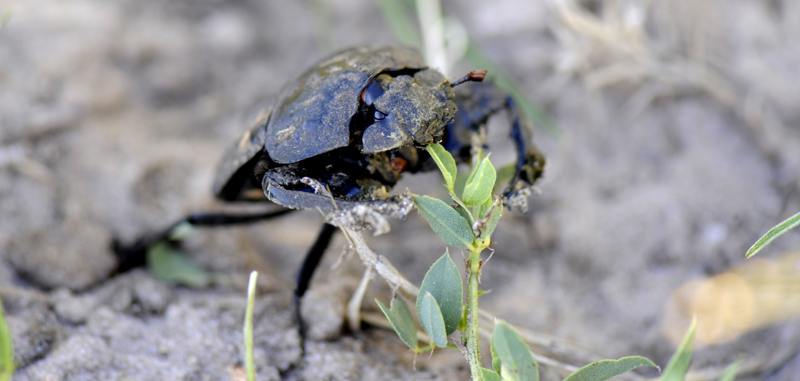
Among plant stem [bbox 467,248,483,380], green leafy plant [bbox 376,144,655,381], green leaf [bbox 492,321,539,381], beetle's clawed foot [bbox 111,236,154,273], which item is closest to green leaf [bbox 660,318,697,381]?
green leafy plant [bbox 376,144,655,381]

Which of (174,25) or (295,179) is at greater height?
(174,25)

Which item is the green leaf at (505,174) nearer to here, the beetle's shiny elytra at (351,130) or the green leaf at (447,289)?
the beetle's shiny elytra at (351,130)

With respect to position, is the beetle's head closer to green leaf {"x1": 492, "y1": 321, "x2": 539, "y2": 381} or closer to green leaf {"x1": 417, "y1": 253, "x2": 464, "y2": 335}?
green leaf {"x1": 417, "y1": 253, "x2": 464, "y2": 335}

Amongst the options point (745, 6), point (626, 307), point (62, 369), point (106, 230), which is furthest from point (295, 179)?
point (745, 6)

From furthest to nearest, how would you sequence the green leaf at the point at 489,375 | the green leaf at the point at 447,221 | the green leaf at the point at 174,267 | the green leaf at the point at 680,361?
Answer: the green leaf at the point at 174,267 < the green leaf at the point at 447,221 < the green leaf at the point at 489,375 < the green leaf at the point at 680,361

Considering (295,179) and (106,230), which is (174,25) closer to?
(106,230)

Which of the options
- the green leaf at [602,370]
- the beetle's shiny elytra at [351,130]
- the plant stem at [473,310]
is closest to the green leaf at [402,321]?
the plant stem at [473,310]
